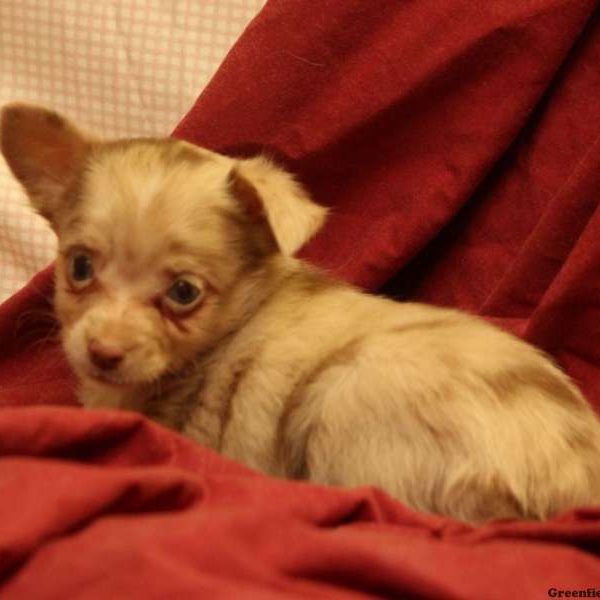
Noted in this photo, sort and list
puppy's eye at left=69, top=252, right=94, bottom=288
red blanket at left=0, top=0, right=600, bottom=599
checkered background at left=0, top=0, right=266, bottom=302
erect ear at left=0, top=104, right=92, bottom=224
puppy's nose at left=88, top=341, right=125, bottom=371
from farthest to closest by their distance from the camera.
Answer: checkered background at left=0, top=0, right=266, bottom=302
red blanket at left=0, top=0, right=600, bottom=599
erect ear at left=0, top=104, right=92, bottom=224
puppy's eye at left=69, top=252, right=94, bottom=288
puppy's nose at left=88, top=341, right=125, bottom=371

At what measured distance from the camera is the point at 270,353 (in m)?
1.62

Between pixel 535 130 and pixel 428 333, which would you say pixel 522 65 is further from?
pixel 428 333

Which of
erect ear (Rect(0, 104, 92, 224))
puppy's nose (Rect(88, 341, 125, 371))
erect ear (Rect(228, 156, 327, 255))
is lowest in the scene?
puppy's nose (Rect(88, 341, 125, 371))

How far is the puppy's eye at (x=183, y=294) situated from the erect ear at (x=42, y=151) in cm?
33

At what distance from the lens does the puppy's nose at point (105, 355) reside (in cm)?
150

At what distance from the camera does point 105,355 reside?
151 cm

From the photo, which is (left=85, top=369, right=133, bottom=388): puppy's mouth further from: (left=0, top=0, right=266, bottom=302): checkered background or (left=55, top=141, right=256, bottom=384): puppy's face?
(left=0, top=0, right=266, bottom=302): checkered background

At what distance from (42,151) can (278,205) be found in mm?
524

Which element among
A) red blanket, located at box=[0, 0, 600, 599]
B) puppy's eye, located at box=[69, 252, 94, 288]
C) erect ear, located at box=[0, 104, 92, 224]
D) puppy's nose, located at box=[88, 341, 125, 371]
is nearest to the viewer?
puppy's nose, located at box=[88, 341, 125, 371]

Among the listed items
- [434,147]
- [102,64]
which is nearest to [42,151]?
[102,64]

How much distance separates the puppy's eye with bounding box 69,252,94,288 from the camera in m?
1.63

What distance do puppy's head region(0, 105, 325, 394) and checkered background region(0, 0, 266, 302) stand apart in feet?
2.32

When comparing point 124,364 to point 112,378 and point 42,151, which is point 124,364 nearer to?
point 112,378

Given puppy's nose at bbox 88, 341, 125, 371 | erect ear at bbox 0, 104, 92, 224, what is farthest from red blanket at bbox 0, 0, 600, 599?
puppy's nose at bbox 88, 341, 125, 371
